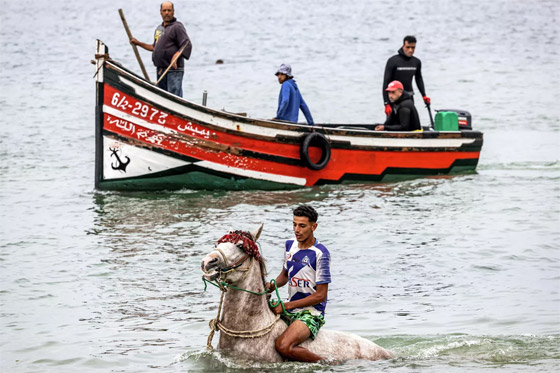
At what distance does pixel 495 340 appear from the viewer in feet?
34.0

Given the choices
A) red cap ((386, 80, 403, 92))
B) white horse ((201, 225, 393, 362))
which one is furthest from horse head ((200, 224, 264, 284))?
red cap ((386, 80, 403, 92))

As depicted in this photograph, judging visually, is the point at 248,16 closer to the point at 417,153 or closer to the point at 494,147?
the point at 494,147

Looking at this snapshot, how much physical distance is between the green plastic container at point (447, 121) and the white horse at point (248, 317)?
37.7ft

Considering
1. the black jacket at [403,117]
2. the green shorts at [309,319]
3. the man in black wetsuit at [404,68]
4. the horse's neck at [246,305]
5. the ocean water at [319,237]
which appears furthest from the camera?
the man in black wetsuit at [404,68]

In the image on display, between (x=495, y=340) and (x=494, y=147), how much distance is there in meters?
15.4

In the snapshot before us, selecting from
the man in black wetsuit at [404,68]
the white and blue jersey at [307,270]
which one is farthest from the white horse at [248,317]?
the man in black wetsuit at [404,68]

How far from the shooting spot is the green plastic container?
19.6 m

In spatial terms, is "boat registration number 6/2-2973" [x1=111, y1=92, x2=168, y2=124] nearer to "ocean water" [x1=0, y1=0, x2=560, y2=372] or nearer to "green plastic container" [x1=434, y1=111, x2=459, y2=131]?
"ocean water" [x1=0, y1=0, x2=560, y2=372]

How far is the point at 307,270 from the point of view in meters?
8.67

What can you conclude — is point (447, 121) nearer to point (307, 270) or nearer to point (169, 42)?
point (169, 42)

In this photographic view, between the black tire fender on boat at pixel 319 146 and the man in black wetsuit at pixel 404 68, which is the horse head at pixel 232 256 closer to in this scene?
the black tire fender on boat at pixel 319 146

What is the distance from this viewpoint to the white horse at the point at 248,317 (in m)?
8.17

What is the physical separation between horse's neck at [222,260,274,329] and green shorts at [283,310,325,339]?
1.12ft

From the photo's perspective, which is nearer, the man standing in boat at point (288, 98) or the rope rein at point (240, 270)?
the rope rein at point (240, 270)
